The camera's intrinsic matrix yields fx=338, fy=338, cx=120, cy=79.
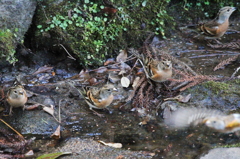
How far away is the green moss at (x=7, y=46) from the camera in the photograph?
21.9 feet

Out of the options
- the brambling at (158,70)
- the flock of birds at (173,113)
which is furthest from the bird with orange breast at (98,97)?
the brambling at (158,70)

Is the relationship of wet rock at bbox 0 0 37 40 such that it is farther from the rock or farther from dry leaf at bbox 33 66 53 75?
the rock

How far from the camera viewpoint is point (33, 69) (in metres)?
7.27

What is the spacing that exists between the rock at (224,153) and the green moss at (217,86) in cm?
192

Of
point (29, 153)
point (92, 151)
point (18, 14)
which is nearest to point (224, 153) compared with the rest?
point (92, 151)

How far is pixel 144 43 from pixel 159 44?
525 mm

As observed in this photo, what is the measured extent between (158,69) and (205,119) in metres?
1.67

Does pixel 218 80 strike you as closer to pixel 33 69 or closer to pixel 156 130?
pixel 156 130

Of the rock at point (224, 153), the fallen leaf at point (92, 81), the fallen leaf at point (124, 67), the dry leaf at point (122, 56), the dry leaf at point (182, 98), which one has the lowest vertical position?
the rock at point (224, 153)

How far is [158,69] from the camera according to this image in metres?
6.57

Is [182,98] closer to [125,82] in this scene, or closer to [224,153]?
[125,82]

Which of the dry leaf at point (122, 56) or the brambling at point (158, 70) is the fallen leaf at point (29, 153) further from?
the dry leaf at point (122, 56)

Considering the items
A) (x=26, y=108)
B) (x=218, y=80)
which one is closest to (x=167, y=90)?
(x=218, y=80)

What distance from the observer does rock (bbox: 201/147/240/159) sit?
442cm
